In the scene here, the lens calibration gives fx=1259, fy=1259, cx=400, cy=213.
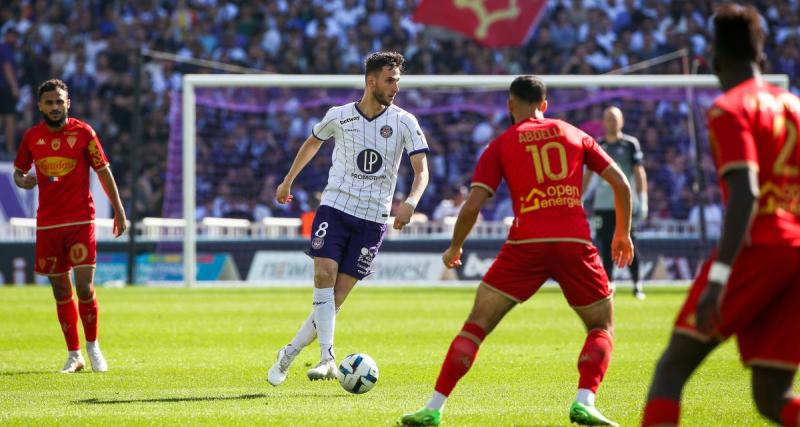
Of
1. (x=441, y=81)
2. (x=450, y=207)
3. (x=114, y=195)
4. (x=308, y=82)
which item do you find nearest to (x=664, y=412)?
(x=114, y=195)

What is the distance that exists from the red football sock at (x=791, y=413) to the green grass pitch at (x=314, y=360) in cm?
223

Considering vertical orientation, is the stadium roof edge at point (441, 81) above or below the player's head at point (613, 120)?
above

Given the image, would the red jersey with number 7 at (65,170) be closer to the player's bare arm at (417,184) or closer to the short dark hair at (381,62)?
the short dark hair at (381,62)

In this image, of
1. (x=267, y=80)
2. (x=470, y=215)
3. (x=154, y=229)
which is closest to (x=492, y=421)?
(x=470, y=215)

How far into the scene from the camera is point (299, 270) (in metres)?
23.8

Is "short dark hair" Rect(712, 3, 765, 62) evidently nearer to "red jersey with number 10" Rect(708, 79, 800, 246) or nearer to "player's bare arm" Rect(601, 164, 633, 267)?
"red jersey with number 10" Rect(708, 79, 800, 246)

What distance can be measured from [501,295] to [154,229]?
1833 cm

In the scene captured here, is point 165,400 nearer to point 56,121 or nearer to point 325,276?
point 325,276

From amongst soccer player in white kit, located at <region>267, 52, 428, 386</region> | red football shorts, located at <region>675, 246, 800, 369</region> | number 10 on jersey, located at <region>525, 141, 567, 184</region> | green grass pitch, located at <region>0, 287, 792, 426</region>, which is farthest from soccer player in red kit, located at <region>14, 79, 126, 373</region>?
red football shorts, located at <region>675, 246, 800, 369</region>

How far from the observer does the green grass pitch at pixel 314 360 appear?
754cm

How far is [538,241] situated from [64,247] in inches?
191

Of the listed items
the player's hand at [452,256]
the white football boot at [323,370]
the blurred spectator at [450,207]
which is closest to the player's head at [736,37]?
the player's hand at [452,256]

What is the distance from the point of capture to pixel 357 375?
8.44m

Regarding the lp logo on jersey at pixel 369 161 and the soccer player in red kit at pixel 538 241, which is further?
the lp logo on jersey at pixel 369 161
